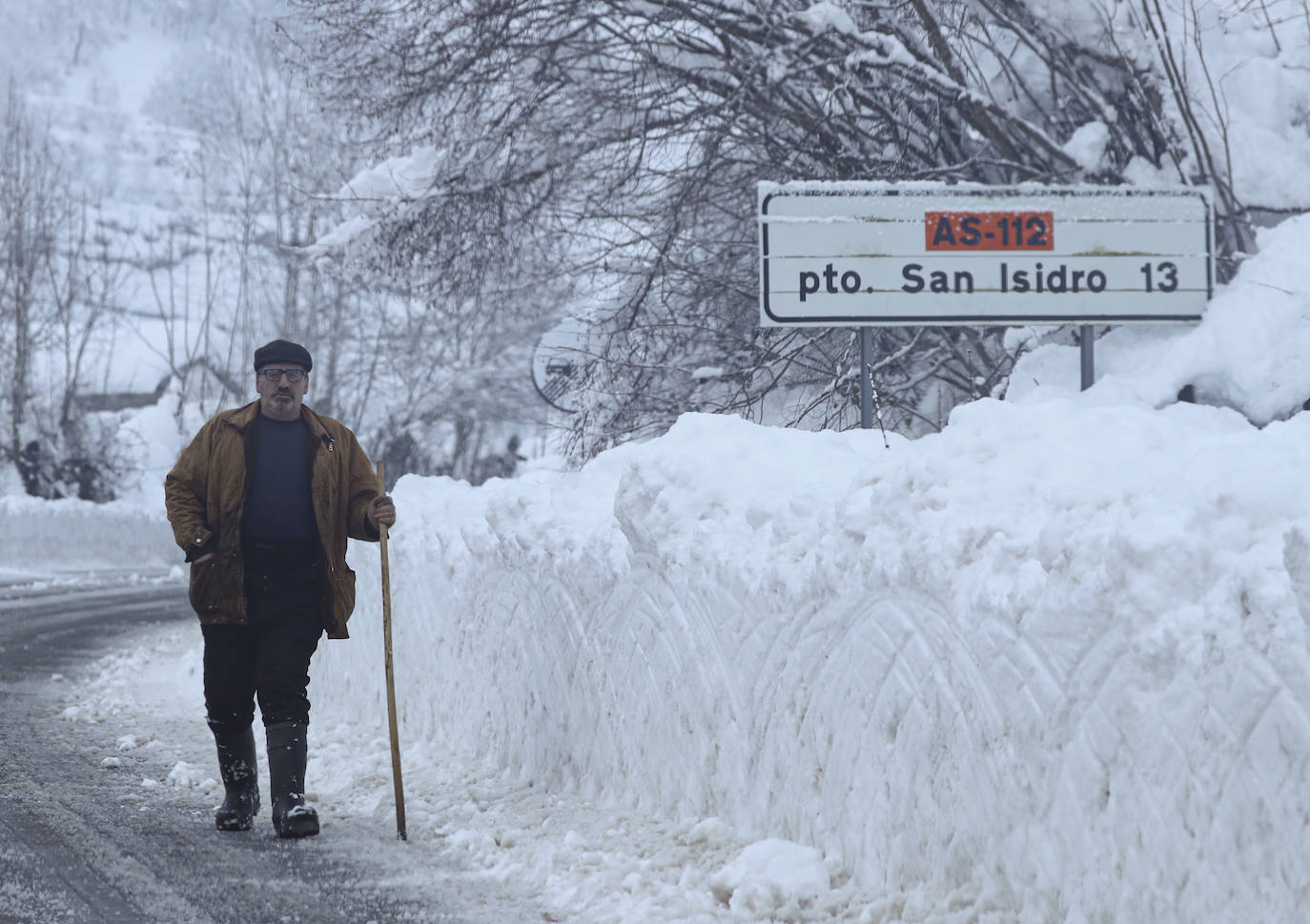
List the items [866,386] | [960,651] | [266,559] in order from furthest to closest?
[866,386] → [266,559] → [960,651]

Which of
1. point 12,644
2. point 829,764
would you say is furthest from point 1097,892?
point 12,644

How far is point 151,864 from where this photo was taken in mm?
4773

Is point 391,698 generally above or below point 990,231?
below

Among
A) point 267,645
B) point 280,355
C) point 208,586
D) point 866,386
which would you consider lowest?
point 267,645

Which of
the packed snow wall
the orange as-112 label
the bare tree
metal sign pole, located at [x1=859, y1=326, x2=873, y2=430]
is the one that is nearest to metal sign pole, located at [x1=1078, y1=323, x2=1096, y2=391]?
the orange as-112 label

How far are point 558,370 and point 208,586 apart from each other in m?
5.40

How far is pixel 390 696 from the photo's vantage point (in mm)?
5570

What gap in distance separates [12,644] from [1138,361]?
9901 mm

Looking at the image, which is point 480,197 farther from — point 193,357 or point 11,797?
point 193,357

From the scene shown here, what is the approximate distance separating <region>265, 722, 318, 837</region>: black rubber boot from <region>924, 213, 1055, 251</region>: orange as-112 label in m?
3.60

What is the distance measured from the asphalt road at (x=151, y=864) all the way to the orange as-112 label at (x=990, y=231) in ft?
12.0

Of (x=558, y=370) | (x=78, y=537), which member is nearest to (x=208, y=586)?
(x=558, y=370)

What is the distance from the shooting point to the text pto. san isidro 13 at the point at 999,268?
6.60 metres

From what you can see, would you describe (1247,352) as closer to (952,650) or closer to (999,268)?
(999,268)
